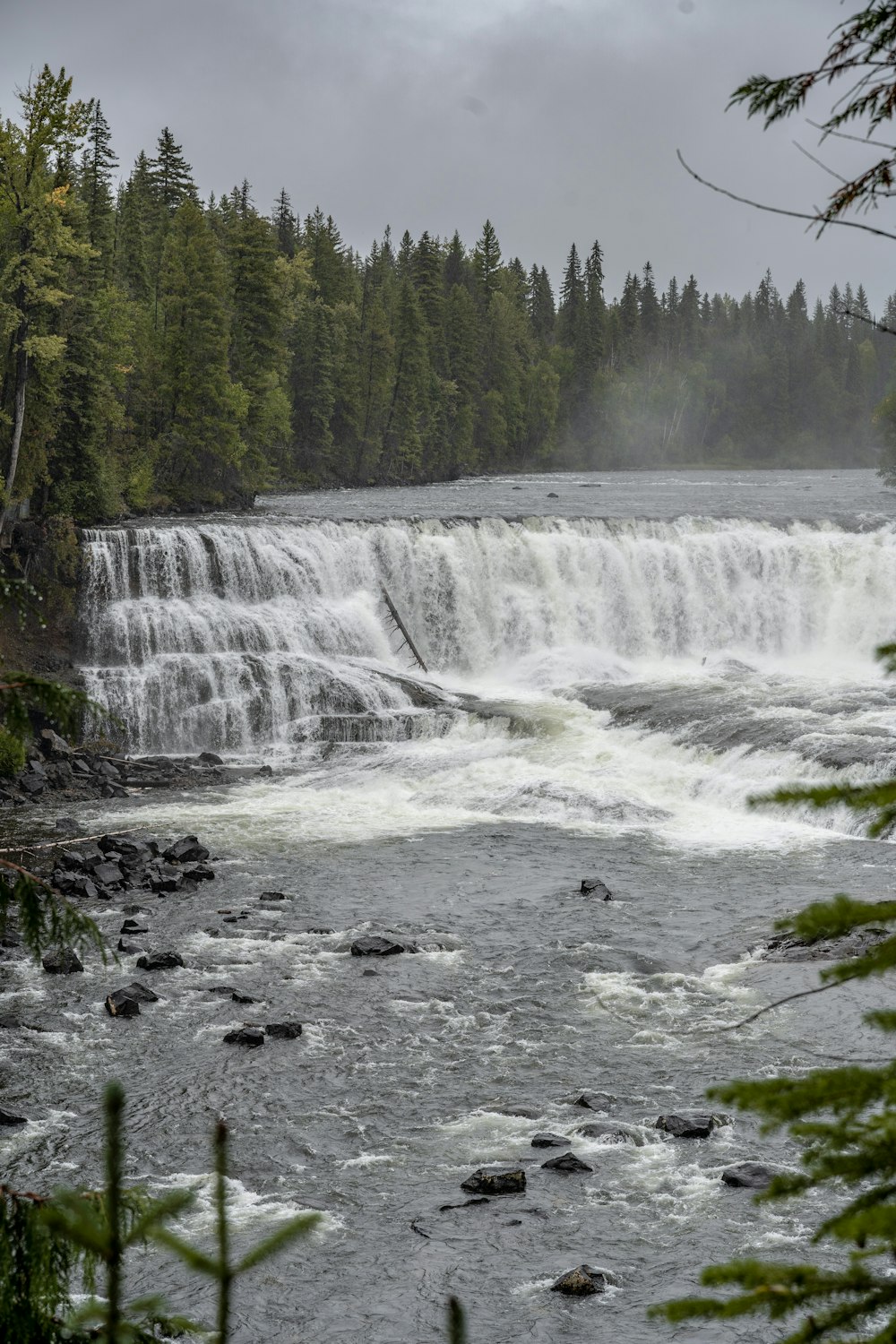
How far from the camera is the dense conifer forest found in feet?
122

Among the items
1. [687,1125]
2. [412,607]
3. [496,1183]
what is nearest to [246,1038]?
[496,1183]

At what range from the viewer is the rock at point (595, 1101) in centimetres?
1253

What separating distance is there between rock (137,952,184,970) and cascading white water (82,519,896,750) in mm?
14252

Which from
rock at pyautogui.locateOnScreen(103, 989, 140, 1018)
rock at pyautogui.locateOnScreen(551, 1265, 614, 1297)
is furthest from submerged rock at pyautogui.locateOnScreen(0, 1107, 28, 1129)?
rock at pyautogui.locateOnScreen(551, 1265, 614, 1297)

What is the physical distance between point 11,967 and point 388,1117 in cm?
609

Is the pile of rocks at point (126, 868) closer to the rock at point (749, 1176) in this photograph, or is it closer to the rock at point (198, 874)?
the rock at point (198, 874)

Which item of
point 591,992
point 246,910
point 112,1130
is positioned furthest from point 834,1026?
point 112,1130

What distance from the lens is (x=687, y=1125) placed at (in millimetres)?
12039

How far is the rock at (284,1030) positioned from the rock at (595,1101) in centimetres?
333

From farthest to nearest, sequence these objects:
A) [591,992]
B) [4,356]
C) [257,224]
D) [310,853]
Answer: [257,224] → [4,356] → [310,853] → [591,992]

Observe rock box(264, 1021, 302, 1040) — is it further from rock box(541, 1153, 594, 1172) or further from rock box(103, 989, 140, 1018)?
rock box(541, 1153, 594, 1172)

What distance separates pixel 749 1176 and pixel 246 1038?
18.1 feet

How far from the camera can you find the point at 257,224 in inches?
2376

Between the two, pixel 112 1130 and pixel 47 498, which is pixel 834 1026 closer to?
pixel 112 1130
